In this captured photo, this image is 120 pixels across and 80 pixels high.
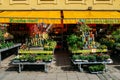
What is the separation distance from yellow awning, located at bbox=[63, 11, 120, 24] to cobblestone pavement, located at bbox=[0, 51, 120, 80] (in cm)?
536

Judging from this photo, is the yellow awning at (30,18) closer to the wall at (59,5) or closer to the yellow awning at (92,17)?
the yellow awning at (92,17)

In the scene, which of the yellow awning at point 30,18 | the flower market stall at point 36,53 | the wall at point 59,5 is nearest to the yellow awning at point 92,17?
the yellow awning at point 30,18

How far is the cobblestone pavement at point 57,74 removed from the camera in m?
13.8

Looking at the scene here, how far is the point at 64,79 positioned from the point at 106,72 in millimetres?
2502

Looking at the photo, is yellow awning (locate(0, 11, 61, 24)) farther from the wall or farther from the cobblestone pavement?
the cobblestone pavement

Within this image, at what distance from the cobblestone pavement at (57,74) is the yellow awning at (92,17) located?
5358 millimetres

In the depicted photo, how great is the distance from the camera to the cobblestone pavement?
1383 cm

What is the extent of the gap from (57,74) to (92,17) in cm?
794

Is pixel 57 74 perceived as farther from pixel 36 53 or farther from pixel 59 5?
pixel 59 5

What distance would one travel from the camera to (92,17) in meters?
21.7

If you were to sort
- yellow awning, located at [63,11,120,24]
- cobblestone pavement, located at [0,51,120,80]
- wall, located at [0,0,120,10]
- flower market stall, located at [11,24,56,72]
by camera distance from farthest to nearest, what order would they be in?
1. wall, located at [0,0,120,10]
2. yellow awning, located at [63,11,120,24]
3. flower market stall, located at [11,24,56,72]
4. cobblestone pavement, located at [0,51,120,80]

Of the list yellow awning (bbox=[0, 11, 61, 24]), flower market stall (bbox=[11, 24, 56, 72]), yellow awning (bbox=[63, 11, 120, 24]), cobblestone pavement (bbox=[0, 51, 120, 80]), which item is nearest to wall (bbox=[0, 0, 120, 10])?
yellow awning (bbox=[63, 11, 120, 24])

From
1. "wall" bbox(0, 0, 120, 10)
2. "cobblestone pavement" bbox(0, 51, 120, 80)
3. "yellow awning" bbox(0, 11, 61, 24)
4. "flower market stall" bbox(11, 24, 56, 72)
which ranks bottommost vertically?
"cobblestone pavement" bbox(0, 51, 120, 80)

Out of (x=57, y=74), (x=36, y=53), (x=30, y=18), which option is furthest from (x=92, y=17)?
(x=57, y=74)
